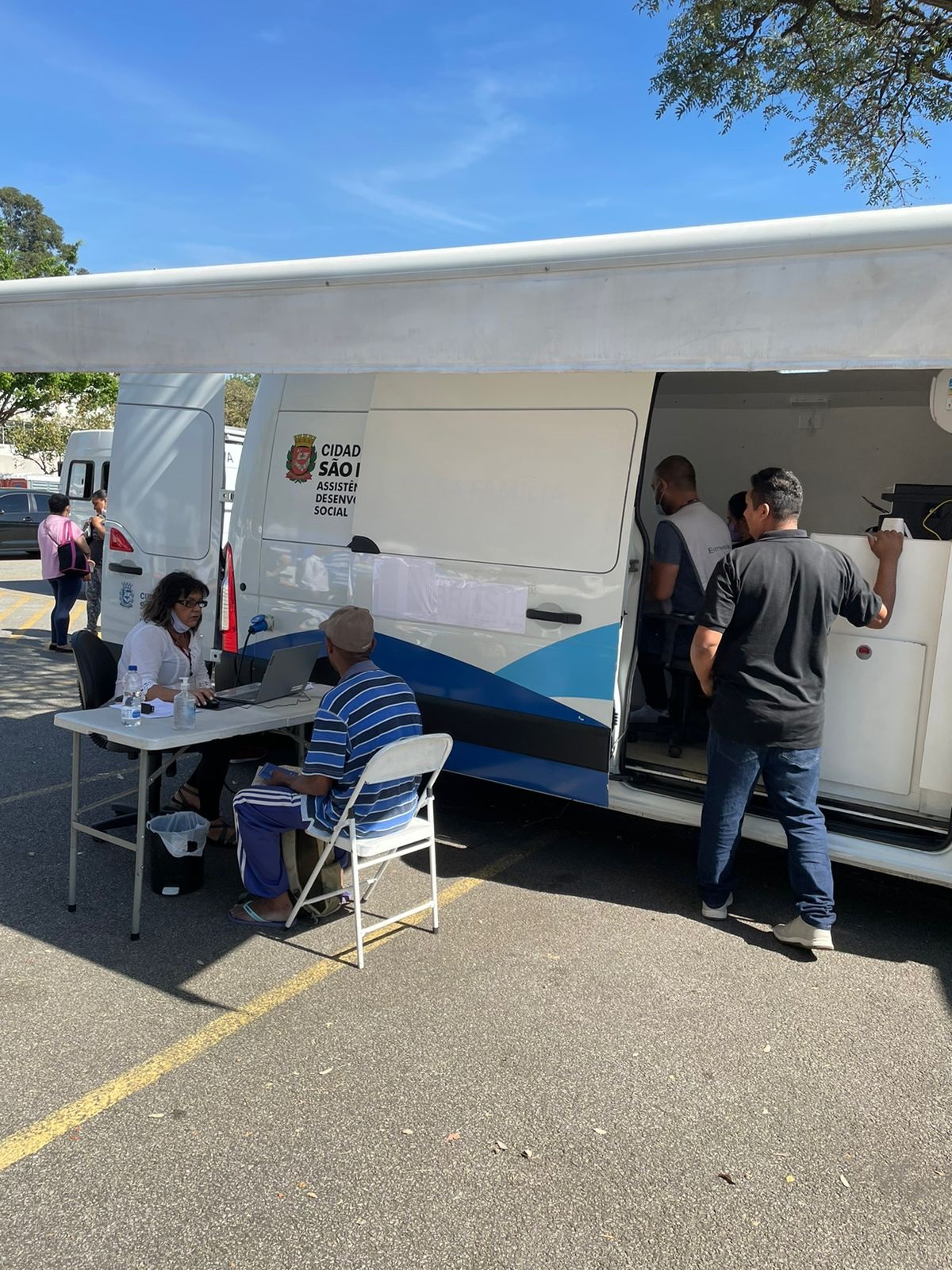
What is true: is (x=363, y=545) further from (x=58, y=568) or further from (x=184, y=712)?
(x=58, y=568)

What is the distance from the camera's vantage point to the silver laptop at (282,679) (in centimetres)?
445

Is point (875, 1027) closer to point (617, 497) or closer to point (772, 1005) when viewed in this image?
point (772, 1005)

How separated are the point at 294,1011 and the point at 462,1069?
0.64 m

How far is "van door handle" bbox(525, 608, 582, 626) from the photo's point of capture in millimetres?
4391

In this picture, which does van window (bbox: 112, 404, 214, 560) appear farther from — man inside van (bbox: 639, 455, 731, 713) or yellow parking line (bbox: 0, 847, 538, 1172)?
yellow parking line (bbox: 0, 847, 538, 1172)

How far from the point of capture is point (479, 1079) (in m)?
3.00

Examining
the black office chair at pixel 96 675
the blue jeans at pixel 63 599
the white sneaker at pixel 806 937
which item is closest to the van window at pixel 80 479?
the blue jeans at pixel 63 599

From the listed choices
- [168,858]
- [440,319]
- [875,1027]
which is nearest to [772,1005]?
[875,1027]

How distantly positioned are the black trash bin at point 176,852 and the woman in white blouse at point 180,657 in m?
0.57

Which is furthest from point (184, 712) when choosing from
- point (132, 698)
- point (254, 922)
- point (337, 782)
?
point (254, 922)

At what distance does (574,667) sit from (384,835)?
3.82 feet

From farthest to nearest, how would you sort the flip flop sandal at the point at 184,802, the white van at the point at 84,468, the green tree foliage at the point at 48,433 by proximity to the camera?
the green tree foliage at the point at 48,433
the white van at the point at 84,468
the flip flop sandal at the point at 184,802

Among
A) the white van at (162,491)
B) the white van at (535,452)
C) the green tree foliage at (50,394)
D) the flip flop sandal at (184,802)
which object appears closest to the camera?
the white van at (535,452)

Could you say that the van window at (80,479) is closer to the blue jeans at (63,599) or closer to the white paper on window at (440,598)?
the blue jeans at (63,599)
